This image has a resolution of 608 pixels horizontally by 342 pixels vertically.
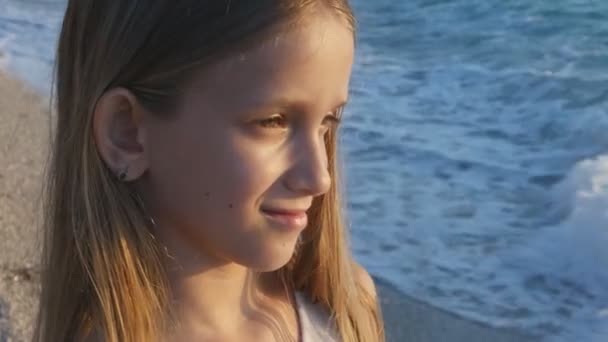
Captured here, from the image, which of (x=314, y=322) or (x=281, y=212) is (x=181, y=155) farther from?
(x=314, y=322)

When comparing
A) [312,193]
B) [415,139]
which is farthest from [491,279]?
[312,193]

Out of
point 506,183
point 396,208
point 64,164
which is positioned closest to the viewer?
point 64,164

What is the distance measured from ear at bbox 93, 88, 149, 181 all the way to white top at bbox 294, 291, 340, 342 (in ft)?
1.53

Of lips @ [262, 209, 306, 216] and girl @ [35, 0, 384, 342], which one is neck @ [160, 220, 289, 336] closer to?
girl @ [35, 0, 384, 342]

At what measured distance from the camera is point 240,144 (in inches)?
66.0

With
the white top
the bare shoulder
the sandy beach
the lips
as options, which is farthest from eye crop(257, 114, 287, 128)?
the sandy beach

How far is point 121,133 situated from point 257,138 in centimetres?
23

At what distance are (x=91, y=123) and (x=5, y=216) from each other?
2.48m

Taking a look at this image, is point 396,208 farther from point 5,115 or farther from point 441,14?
point 441,14

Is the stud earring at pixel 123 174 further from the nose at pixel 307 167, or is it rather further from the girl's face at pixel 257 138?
the nose at pixel 307 167

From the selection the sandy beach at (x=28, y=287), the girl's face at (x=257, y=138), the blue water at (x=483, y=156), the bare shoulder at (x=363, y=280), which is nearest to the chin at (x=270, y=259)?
the girl's face at (x=257, y=138)

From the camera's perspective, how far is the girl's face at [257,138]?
165cm

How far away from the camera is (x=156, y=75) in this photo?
5.54 ft

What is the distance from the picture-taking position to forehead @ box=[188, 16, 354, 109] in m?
1.64
